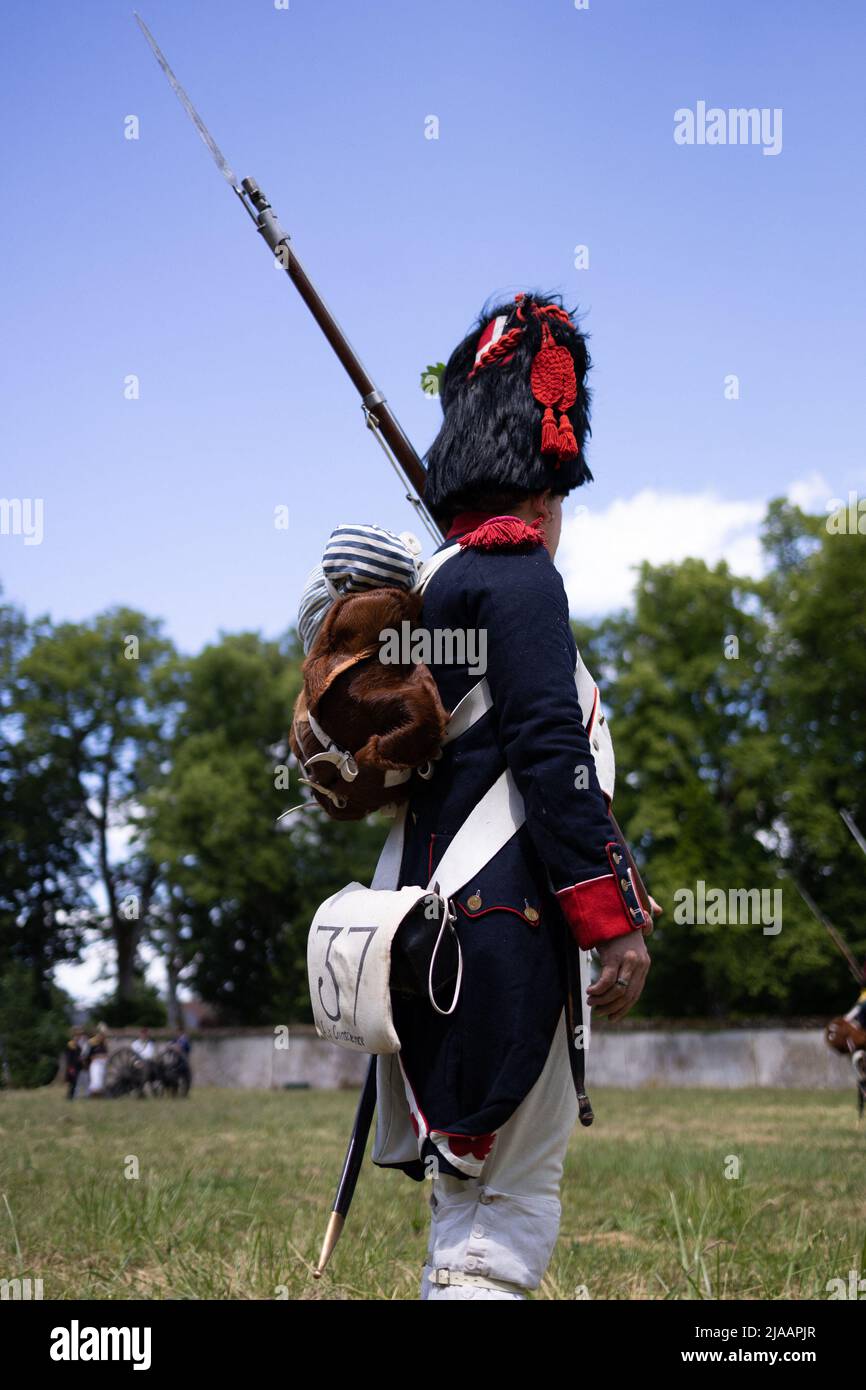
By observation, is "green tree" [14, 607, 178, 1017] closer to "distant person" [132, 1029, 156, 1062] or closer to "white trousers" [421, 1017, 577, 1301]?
"distant person" [132, 1029, 156, 1062]

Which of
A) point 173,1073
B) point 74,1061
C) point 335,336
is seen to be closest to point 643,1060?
point 173,1073

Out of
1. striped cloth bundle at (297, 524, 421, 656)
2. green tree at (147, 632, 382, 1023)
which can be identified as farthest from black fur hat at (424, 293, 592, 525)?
green tree at (147, 632, 382, 1023)

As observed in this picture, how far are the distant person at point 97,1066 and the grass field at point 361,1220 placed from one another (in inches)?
592

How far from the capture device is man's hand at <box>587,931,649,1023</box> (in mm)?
2525

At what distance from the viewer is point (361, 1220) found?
6.14 m

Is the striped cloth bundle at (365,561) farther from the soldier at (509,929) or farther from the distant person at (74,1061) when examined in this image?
the distant person at (74,1061)

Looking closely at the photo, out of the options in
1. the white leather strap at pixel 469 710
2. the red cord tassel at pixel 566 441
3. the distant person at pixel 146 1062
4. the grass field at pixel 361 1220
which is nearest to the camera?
the white leather strap at pixel 469 710

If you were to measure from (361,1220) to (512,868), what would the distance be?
4084mm

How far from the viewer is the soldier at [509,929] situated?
251 cm

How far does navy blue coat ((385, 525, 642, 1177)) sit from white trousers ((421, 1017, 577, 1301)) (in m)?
0.06

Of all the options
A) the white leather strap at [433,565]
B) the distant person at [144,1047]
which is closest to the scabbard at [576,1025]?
the white leather strap at [433,565]

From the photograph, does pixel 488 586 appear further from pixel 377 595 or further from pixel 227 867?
pixel 227 867

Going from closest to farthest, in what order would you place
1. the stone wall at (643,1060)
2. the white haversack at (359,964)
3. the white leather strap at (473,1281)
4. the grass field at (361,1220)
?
the white leather strap at (473,1281)
the white haversack at (359,964)
the grass field at (361,1220)
the stone wall at (643,1060)
